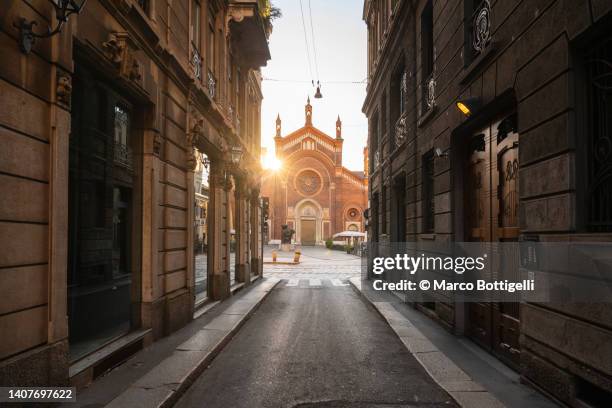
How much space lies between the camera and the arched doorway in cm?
5666

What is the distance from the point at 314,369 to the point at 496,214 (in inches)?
142

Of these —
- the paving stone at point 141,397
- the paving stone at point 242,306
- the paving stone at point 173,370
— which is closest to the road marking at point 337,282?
the paving stone at point 242,306

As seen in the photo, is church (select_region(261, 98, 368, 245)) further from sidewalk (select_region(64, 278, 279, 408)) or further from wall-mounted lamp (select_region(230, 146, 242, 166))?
sidewalk (select_region(64, 278, 279, 408))

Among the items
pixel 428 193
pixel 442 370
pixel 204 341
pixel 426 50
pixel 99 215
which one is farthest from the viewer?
pixel 426 50

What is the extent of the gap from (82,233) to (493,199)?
22.4ft

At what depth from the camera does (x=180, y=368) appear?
5.67m

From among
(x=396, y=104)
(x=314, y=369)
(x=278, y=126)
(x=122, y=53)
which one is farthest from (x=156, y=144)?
(x=278, y=126)

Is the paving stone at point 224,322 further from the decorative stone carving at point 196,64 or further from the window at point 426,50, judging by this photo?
the window at point 426,50

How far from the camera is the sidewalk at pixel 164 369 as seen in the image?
4637 mm

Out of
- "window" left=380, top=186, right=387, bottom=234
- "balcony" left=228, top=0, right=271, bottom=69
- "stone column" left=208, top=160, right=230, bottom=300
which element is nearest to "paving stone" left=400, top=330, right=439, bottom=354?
"stone column" left=208, top=160, right=230, bottom=300

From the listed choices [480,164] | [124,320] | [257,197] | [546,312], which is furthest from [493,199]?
[257,197]

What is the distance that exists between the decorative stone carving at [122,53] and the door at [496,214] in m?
5.48

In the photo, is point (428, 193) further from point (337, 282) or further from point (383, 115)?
point (337, 282)

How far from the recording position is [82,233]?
7418mm
